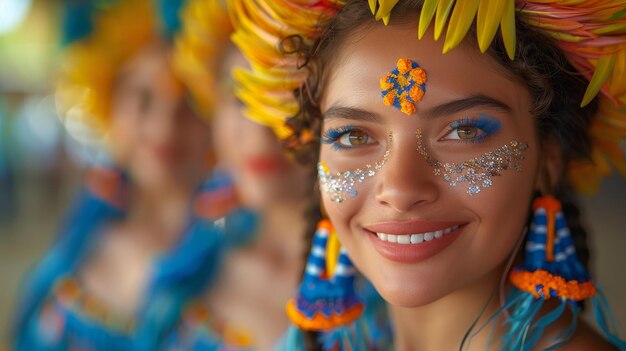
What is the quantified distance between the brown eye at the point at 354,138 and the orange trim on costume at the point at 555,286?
1.43 feet

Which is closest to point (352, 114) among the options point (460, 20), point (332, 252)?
point (460, 20)

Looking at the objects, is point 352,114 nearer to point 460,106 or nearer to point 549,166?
point 460,106

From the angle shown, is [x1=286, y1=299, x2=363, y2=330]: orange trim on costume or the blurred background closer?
[x1=286, y1=299, x2=363, y2=330]: orange trim on costume

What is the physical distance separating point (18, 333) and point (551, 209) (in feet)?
9.65

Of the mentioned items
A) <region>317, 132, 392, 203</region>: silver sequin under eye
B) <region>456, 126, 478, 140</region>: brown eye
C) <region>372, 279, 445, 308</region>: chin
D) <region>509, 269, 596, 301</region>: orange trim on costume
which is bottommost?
<region>509, 269, 596, 301</region>: orange trim on costume

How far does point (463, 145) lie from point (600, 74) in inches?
11.8

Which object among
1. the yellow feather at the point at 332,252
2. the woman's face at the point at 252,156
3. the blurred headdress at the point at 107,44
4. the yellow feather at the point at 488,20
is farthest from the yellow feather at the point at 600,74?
the blurred headdress at the point at 107,44

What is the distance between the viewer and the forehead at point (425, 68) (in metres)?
1.36

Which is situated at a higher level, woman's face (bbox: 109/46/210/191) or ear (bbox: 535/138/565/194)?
ear (bbox: 535/138/565/194)

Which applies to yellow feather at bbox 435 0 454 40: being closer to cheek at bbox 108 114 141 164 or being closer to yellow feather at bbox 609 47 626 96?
yellow feather at bbox 609 47 626 96

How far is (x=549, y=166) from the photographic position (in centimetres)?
155

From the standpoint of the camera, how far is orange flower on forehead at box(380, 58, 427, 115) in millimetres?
1354

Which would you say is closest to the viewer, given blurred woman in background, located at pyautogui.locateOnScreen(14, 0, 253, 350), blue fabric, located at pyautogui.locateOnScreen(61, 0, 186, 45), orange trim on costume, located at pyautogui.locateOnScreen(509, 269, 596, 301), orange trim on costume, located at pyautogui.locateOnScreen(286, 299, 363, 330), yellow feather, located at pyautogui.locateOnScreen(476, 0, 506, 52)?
yellow feather, located at pyautogui.locateOnScreen(476, 0, 506, 52)

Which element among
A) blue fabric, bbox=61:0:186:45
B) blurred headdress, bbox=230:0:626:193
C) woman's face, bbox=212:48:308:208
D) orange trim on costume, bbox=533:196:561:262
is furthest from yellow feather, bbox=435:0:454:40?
blue fabric, bbox=61:0:186:45
